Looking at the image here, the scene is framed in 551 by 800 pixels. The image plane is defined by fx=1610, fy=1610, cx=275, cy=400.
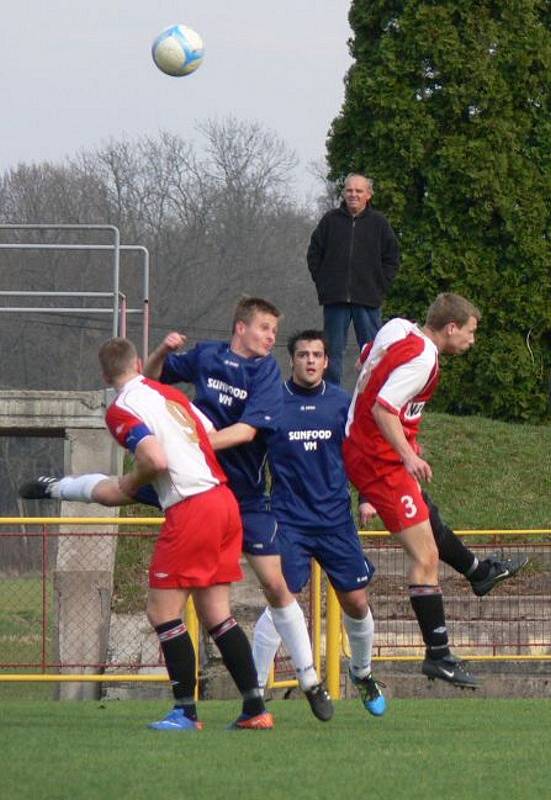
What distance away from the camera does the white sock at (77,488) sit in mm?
7980

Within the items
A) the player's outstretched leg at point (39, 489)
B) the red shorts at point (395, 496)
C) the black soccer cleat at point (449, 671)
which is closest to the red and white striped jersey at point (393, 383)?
the red shorts at point (395, 496)

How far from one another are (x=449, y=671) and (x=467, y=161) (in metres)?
14.5

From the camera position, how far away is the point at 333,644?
12.3 metres

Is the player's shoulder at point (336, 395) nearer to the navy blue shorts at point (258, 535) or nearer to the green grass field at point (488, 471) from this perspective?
the navy blue shorts at point (258, 535)

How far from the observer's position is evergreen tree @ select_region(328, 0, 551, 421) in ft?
71.3

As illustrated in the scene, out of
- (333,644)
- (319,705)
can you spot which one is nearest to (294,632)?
(319,705)

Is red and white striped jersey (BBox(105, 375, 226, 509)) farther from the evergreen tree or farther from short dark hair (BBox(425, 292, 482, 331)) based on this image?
the evergreen tree

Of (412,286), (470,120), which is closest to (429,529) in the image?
(412,286)

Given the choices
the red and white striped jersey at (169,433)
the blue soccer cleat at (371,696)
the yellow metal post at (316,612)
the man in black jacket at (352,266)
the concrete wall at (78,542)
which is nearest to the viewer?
the red and white striped jersey at (169,433)

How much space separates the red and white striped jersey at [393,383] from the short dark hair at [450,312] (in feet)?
0.41

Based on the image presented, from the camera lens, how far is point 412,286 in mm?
21656

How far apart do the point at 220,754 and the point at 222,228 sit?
4047 centimetres

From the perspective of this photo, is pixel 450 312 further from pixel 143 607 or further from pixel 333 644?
pixel 143 607

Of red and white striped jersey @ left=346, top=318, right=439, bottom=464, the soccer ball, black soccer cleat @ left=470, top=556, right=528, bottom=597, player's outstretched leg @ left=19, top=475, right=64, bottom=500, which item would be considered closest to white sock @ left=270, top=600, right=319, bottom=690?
red and white striped jersey @ left=346, top=318, right=439, bottom=464
